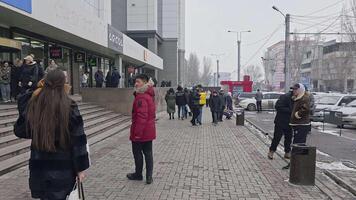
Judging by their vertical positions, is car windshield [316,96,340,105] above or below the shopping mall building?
below

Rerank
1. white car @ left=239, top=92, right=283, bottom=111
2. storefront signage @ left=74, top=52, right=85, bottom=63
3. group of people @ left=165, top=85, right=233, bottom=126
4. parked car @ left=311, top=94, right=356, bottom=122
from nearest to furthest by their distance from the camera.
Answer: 1. group of people @ left=165, top=85, right=233, bottom=126
2. parked car @ left=311, top=94, right=356, bottom=122
3. storefront signage @ left=74, top=52, right=85, bottom=63
4. white car @ left=239, top=92, right=283, bottom=111

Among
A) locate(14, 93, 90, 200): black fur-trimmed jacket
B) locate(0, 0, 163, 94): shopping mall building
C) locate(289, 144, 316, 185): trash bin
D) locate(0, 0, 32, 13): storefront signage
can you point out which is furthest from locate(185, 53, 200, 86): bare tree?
locate(14, 93, 90, 200): black fur-trimmed jacket

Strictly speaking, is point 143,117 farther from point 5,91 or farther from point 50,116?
point 5,91

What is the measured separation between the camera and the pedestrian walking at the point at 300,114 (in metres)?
7.85

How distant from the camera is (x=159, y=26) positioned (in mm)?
67812

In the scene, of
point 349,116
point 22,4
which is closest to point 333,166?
point 349,116

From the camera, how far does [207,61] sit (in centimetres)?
12562

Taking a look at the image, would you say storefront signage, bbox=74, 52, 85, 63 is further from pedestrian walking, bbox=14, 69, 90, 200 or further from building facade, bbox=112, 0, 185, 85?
building facade, bbox=112, 0, 185, 85

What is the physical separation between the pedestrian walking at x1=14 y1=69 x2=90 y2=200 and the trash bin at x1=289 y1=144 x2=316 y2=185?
172 inches

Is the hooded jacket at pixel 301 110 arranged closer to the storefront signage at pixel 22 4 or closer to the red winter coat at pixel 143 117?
the red winter coat at pixel 143 117

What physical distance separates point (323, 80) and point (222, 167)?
8170cm

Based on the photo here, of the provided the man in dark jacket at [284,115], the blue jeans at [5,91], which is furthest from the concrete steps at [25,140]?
the man in dark jacket at [284,115]

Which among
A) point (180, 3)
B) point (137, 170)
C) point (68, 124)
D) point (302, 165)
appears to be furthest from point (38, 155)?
point (180, 3)

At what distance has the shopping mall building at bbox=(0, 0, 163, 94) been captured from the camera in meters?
12.7
